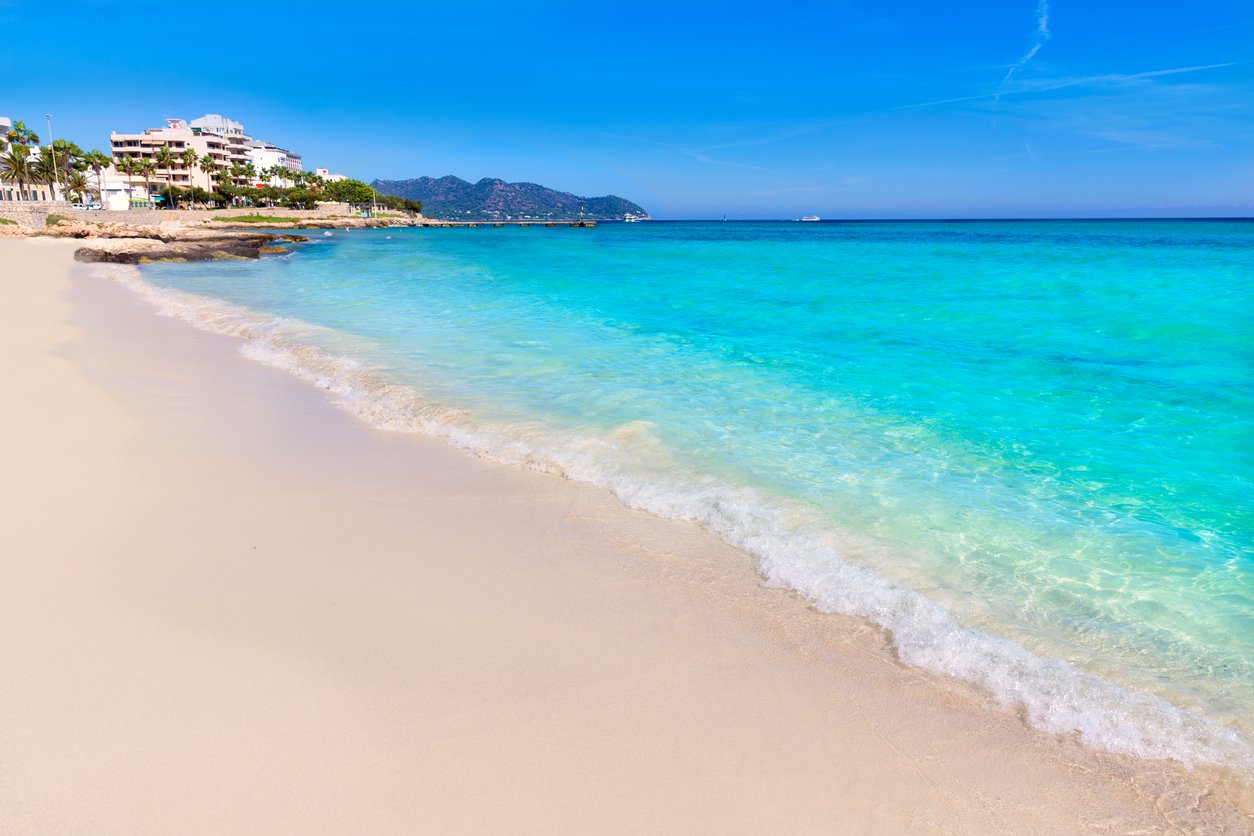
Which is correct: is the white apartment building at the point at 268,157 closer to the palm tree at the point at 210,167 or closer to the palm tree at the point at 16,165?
the palm tree at the point at 210,167

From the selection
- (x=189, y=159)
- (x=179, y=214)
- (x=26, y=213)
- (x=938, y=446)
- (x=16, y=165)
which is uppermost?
(x=189, y=159)

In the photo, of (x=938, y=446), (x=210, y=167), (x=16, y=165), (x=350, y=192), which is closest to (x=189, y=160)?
(x=210, y=167)

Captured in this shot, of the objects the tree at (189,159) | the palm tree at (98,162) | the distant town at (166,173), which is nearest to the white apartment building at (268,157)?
the distant town at (166,173)

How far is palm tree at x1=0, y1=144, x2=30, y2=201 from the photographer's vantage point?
231 feet

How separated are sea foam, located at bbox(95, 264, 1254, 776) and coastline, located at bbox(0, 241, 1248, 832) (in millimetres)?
167

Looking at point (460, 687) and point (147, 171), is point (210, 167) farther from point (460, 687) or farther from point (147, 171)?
point (460, 687)

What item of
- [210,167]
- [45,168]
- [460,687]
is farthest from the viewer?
[210,167]

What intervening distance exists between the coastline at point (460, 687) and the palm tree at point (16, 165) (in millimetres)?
91748

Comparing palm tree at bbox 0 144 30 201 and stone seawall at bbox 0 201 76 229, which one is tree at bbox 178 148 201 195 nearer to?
palm tree at bbox 0 144 30 201

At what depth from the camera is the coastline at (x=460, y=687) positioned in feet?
9.04

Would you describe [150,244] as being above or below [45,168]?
below

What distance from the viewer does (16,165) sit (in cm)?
7094

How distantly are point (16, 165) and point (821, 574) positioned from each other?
97.6 metres

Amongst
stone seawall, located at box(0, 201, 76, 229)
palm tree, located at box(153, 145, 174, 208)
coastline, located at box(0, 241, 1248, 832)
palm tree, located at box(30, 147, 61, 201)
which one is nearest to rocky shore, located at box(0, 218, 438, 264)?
stone seawall, located at box(0, 201, 76, 229)
